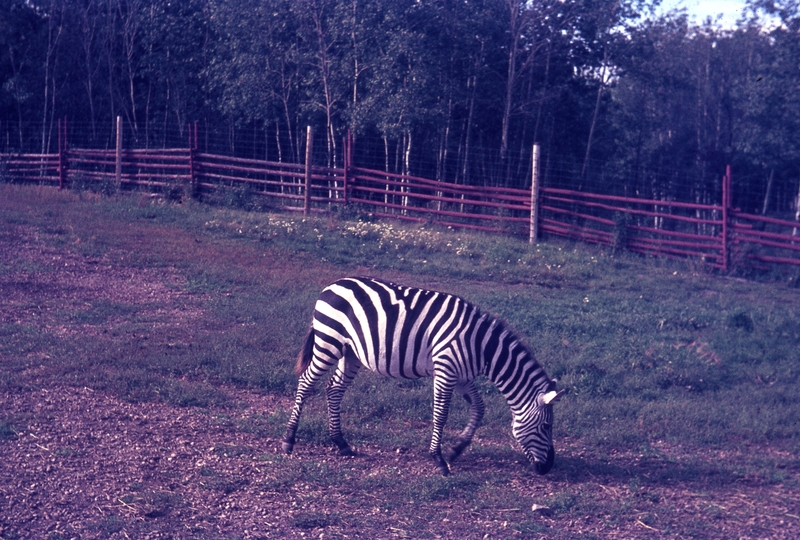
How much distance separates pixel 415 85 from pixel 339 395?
49.8 ft

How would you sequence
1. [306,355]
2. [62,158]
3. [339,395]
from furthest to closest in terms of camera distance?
[62,158]
[306,355]
[339,395]

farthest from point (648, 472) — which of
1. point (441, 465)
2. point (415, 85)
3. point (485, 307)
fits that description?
point (415, 85)

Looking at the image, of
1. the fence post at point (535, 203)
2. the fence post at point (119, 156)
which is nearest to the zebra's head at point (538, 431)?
the fence post at point (535, 203)

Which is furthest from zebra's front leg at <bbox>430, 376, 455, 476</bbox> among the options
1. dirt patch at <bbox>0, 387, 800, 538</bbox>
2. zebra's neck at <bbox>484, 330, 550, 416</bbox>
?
zebra's neck at <bbox>484, 330, 550, 416</bbox>

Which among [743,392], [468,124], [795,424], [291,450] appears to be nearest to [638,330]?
[743,392]

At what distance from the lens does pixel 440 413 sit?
5445 millimetres

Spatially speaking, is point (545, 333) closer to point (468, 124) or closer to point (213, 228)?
point (213, 228)

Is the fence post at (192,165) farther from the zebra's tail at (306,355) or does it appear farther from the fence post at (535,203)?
the zebra's tail at (306,355)

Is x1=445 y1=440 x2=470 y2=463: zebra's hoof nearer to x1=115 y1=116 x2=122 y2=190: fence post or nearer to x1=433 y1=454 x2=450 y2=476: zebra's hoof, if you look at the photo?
x1=433 y1=454 x2=450 y2=476: zebra's hoof

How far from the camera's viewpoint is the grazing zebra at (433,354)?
17.7 ft

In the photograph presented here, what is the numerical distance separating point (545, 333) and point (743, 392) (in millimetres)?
2209

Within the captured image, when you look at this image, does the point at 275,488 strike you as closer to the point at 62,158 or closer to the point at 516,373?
the point at 516,373

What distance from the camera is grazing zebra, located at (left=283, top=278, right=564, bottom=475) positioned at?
5.40 m

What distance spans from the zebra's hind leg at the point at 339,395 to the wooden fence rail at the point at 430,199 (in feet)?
29.9
